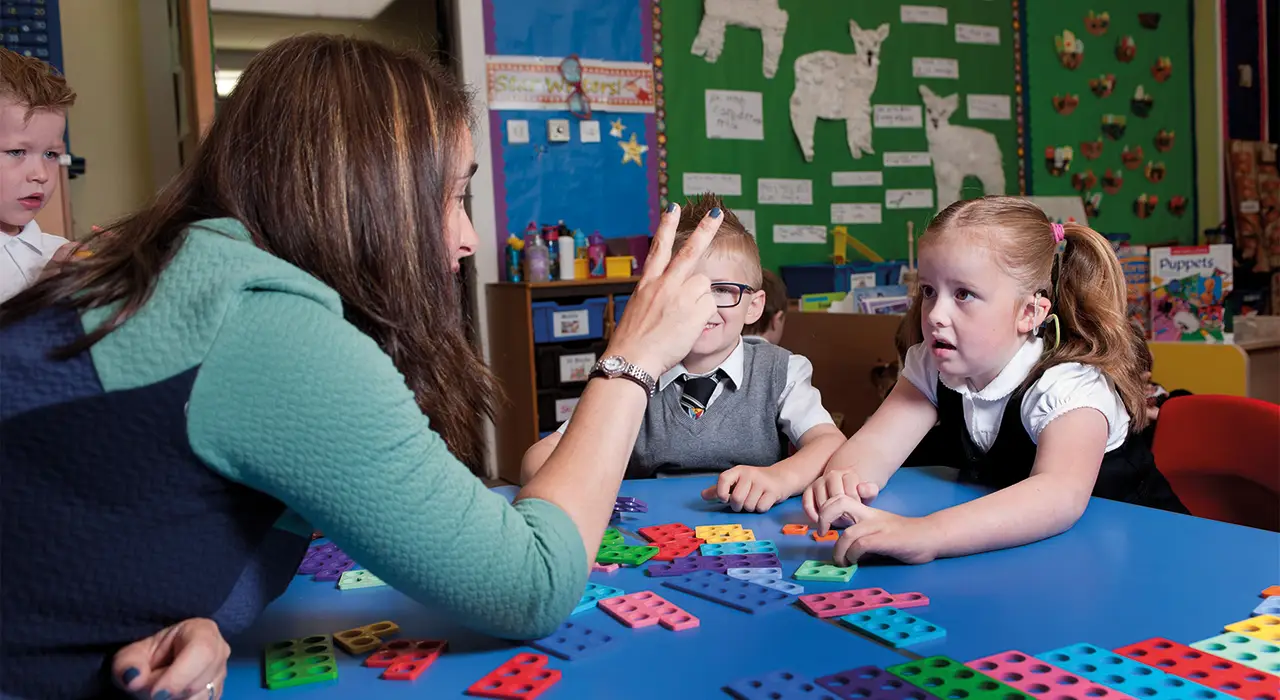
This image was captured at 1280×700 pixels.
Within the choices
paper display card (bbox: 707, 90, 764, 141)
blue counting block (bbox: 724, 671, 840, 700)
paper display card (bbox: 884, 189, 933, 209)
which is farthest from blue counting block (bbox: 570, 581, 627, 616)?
paper display card (bbox: 884, 189, 933, 209)

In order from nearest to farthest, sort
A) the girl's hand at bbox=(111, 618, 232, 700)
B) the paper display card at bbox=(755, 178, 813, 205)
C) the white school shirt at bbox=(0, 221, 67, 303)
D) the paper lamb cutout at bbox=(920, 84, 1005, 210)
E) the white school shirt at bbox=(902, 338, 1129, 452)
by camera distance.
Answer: the girl's hand at bbox=(111, 618, 232, 700)
the white school shirt at bbox=(902, 338, 1129, 452)
the white school shirt at bbox=(0, 221, 67, 303)
the paper display card at bbox=(755, 178, 813, 205)
the paper lamb cutout at bbox=(920, 84, 1005, 210)

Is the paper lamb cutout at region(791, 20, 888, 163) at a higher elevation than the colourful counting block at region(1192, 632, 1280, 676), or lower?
higher

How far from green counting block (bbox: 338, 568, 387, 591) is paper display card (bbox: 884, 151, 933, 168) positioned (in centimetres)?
475

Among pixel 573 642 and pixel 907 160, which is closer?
pixel 573 642

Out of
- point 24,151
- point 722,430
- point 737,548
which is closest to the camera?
point 737,548

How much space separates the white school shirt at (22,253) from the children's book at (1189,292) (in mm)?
3115

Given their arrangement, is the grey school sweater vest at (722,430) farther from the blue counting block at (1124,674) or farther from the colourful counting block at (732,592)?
the blue counting block at (1124,674)

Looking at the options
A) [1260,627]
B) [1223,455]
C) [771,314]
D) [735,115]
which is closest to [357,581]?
[1260,627]

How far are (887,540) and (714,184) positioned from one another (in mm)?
4041

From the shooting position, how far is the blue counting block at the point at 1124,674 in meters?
0.76

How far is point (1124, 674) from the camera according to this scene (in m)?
0.79

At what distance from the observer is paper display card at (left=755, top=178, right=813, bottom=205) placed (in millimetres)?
5090

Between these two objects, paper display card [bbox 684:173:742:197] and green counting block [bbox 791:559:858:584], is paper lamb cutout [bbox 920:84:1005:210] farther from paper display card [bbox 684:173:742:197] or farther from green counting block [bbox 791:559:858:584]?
green counting block [bbox 791:559:858:584]

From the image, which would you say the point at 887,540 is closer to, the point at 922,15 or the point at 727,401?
the point at 727,401
